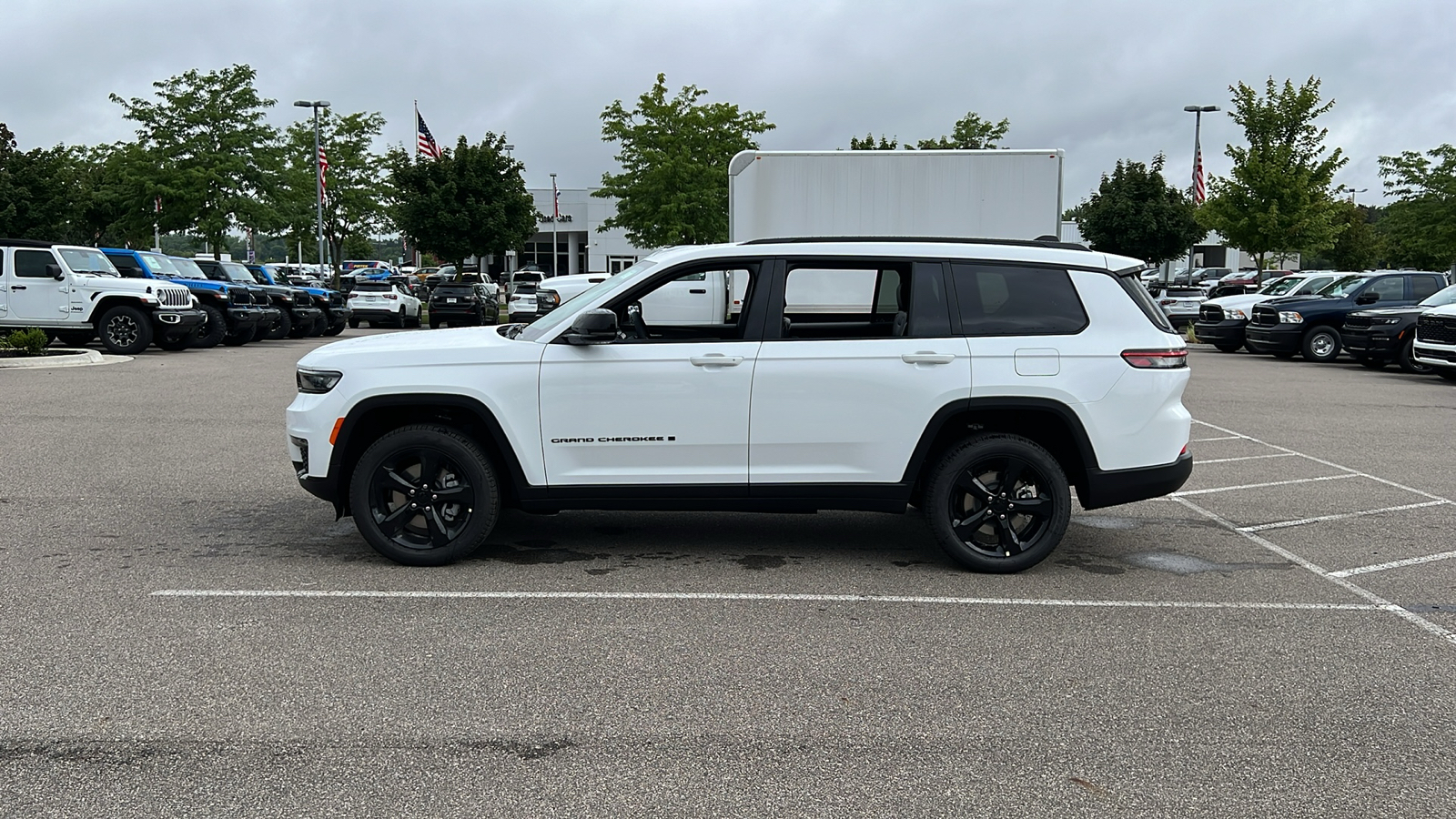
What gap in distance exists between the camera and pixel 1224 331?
26375 mm

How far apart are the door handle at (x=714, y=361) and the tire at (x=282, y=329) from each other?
23.8 metres

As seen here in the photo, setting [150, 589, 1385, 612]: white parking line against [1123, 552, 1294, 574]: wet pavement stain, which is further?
[1123, 552, 1294, 574]: wet pavement stain

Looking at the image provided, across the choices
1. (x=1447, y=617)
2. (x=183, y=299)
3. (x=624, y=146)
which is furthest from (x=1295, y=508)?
(x=624, y=146)

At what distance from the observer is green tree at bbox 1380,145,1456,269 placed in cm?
4291

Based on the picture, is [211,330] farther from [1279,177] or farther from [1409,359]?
[1279,177]

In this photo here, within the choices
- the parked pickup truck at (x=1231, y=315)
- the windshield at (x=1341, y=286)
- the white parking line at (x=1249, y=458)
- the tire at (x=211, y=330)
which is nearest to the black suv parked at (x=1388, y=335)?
the windshield at (x=1341, y=286)

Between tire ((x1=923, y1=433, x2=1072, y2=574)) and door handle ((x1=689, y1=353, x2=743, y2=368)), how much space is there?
121 cm

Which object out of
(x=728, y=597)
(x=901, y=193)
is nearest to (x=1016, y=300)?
(x=728, y=597)

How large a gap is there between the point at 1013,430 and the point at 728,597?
6.07 feet

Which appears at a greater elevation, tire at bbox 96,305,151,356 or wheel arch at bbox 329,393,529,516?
tire at bbox 96,305,151,356

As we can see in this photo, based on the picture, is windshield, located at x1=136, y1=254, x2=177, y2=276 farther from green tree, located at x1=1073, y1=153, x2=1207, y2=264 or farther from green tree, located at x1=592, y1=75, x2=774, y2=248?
green tree, located at x1=1073, y1=153, x2=1207, y2=264

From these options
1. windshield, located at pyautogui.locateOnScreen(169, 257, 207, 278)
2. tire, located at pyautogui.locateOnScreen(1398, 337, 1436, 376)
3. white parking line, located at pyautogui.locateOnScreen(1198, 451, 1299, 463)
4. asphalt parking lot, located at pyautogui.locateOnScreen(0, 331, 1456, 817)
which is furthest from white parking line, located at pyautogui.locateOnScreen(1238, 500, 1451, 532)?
windshield, located at pyautogui.locateOnScreen(169, 257, 207, 278)

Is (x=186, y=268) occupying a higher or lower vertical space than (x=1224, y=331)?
higher

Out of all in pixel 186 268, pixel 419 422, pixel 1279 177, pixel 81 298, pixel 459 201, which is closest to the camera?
pixel 419 422
